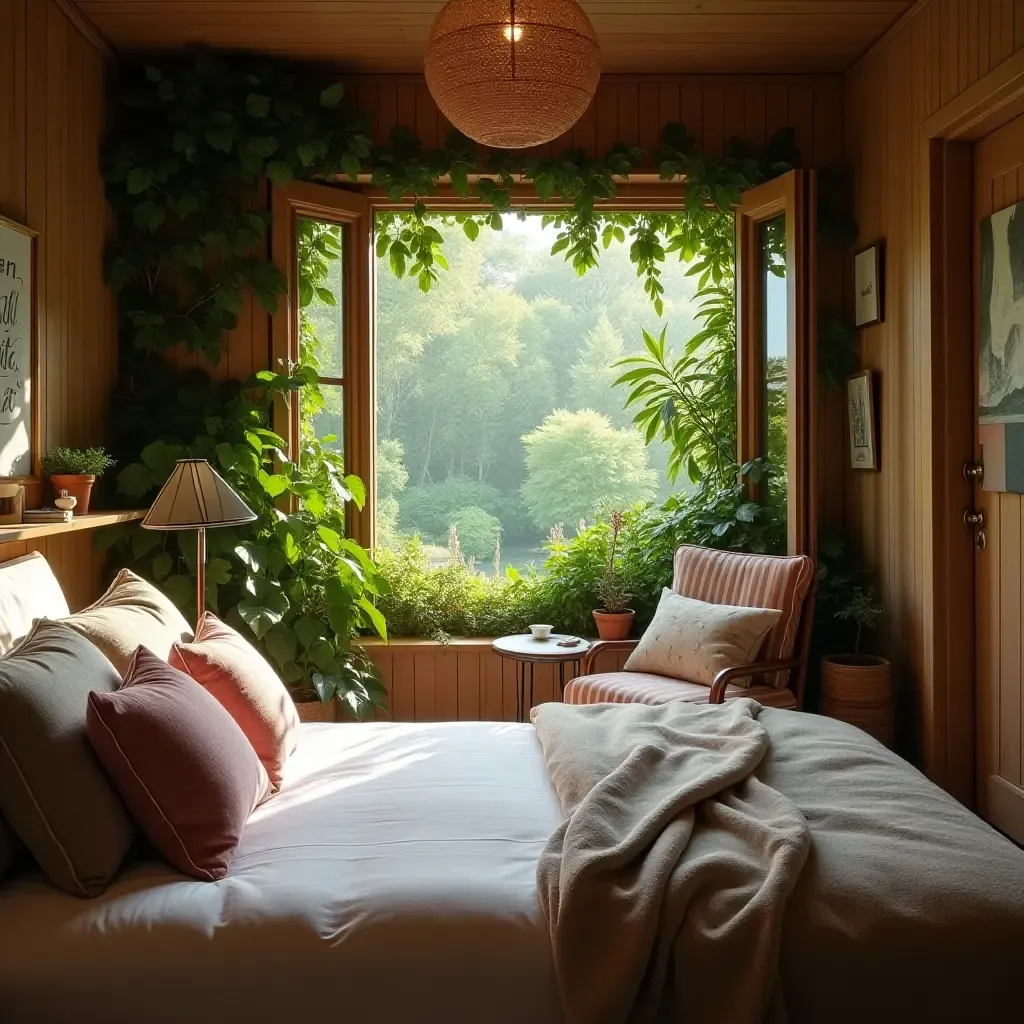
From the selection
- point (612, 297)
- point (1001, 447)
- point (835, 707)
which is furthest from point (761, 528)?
point (612, 297)

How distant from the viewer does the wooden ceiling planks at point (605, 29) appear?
12.7ft

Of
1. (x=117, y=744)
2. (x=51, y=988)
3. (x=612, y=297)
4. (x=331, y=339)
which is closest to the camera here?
(x=51, y=988)

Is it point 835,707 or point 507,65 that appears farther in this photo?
point 835,707

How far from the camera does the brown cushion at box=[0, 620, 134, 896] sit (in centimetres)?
178

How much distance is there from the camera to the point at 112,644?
2342 millimetres

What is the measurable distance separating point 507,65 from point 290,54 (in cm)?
211

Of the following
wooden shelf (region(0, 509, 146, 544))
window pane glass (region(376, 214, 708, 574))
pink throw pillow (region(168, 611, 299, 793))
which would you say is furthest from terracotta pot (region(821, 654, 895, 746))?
window pane glass (region(376, 214, 708, 574))

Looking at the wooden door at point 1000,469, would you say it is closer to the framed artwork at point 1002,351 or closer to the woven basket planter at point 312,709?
the framed artwork at point 1002,351

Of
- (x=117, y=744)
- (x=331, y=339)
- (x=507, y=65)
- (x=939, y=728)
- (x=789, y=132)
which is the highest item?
(x=789, y=132)

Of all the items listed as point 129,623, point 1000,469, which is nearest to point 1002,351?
point 1000,469

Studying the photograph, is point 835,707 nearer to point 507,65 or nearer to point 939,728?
point 939,728

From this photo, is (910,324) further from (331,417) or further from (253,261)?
(253,261)

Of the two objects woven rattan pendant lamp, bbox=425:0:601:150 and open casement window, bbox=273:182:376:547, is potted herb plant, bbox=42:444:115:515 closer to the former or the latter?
open casement window, bbox=273:182:376:547

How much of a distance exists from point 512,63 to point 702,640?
2.17 m
